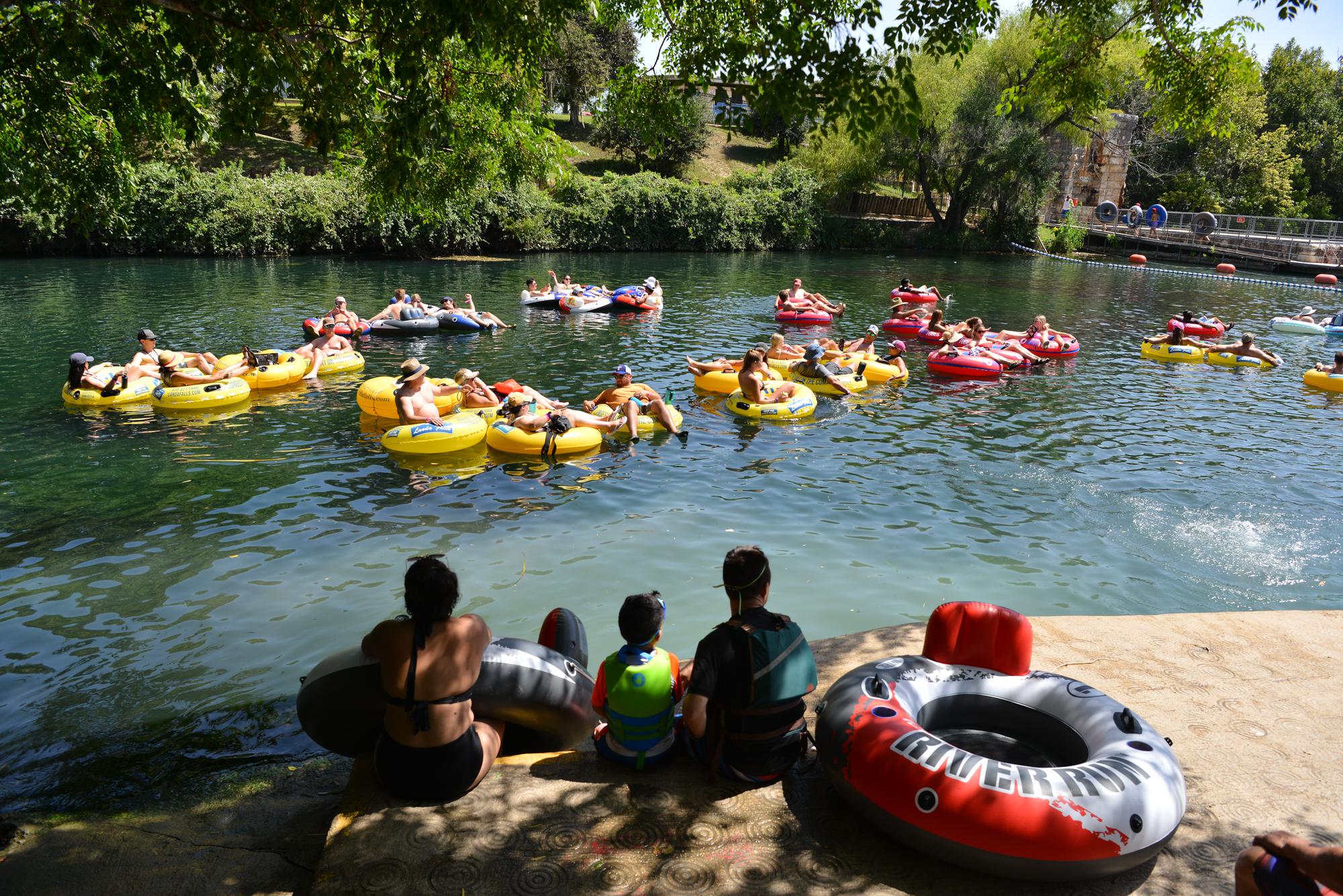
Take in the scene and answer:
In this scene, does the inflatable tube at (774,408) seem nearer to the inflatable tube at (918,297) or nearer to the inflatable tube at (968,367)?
the inflatable tube at (968,367)

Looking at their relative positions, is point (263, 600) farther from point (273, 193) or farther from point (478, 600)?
point (273, 193)

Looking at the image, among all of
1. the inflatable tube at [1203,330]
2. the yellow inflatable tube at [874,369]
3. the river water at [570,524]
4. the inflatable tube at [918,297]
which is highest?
the inflatable tube at [918,297]

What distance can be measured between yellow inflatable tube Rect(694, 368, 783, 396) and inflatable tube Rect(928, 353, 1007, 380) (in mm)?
3911

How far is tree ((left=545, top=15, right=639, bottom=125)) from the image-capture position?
48.6 m

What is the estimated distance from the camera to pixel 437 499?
9.80m

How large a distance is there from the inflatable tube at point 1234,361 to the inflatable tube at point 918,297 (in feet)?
27.7

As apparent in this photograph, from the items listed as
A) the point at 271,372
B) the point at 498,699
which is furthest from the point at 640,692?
the point at 271,372

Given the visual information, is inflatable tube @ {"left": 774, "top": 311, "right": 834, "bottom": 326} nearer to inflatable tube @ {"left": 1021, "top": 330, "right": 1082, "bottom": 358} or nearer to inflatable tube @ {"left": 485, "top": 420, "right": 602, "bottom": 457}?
inflatable tube @ {"left": 1021, "top": 330, "right": 1082, "bottom": 358}

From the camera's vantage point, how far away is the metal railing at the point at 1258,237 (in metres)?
38.9

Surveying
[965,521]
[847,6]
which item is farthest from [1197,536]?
[847,6]

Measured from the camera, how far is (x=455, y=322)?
20.0m

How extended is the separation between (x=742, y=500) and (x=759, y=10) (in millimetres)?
5212

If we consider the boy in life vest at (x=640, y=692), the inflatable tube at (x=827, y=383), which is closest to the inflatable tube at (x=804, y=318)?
the inflatable tube at (x=827, y=383)

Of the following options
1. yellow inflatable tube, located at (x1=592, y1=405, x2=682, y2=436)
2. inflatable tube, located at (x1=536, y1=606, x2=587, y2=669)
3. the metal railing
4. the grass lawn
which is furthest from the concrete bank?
the grass lawn
